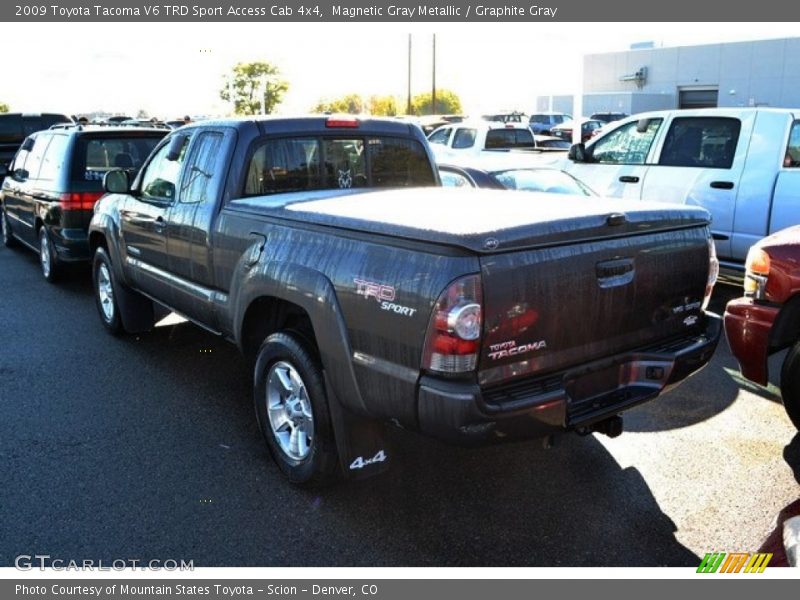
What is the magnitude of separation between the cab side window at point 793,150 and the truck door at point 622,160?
1.48m

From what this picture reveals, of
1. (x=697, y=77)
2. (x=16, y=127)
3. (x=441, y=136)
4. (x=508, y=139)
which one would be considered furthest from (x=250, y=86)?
(x=508, y=139)

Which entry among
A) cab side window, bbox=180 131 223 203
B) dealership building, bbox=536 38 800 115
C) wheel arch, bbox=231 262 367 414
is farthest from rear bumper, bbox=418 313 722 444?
dealership building, bbox=536 38 800 115

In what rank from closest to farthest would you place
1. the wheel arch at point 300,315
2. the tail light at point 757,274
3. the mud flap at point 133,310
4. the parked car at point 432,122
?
the wheel arch at point 300,315, the tail light at point 757,274, the mud flap at point 133,310, the parked car at point 432,122

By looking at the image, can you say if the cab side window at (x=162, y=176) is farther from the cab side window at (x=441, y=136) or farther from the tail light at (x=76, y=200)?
the cab side window at (x=441, y=136)

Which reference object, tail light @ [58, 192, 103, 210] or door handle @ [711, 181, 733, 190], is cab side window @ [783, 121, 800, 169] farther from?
tail light @ [58, 192, 103, 210]

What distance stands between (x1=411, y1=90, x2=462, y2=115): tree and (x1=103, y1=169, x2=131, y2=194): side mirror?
6951cm

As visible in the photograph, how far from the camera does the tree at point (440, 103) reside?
7619 centimetres

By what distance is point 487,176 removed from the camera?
316 inches

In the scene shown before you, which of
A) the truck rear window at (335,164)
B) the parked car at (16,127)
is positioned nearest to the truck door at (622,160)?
the truck rear window at (335,164)

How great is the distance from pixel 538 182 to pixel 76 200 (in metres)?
5.20

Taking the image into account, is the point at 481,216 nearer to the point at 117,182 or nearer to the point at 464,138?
the point at 117,182

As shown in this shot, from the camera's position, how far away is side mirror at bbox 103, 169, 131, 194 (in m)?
5.96

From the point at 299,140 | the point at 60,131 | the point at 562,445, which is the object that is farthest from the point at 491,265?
the point at 60,131

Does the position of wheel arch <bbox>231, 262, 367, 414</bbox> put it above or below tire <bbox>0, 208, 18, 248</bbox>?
above
